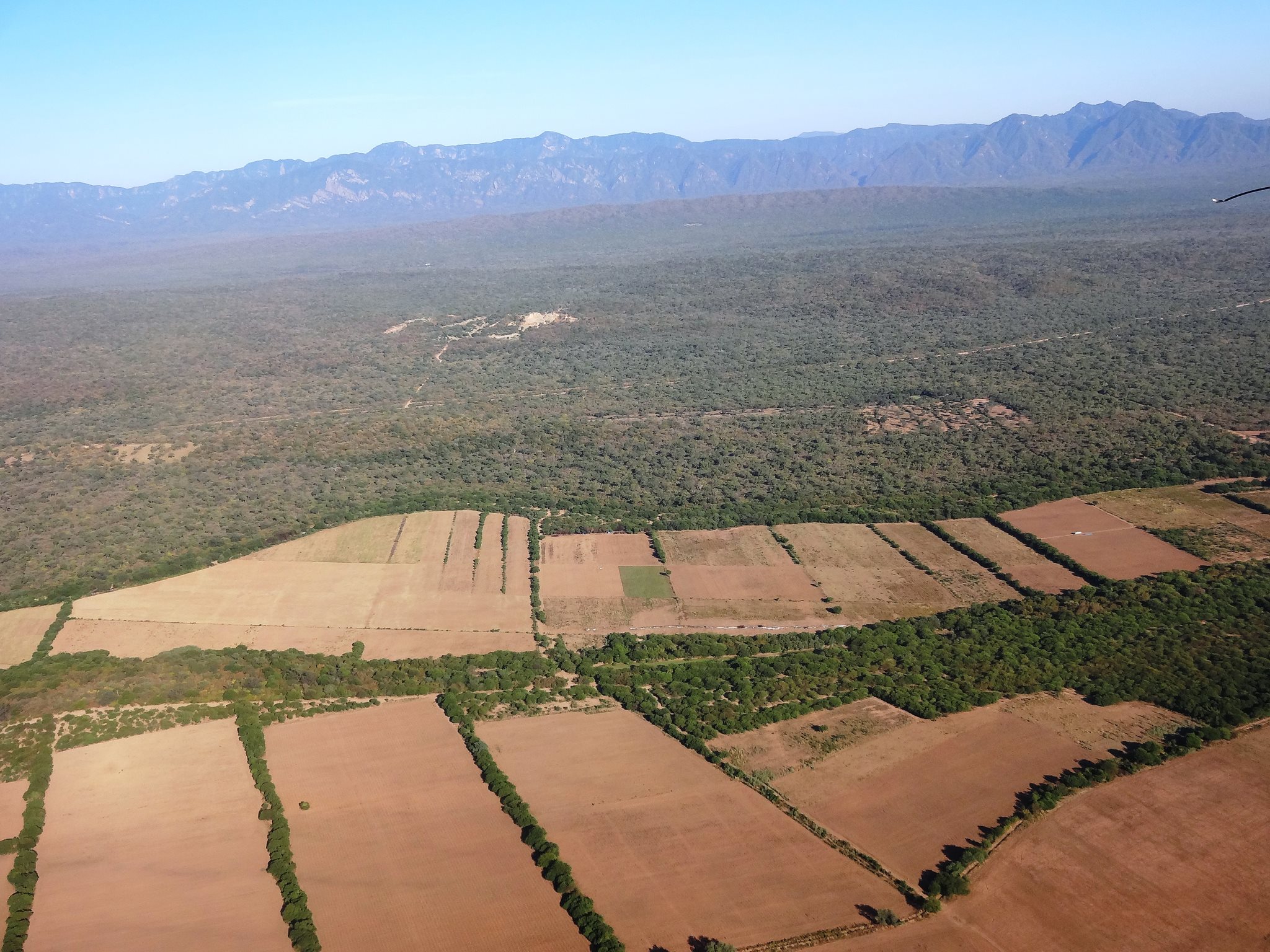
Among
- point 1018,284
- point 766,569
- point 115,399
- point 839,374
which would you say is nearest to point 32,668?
point 766,569

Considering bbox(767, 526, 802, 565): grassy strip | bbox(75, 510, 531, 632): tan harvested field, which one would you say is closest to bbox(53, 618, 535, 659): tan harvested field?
bbox(75, 510, 531, 632): tan harvested field

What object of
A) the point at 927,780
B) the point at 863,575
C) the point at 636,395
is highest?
the point at 636,395

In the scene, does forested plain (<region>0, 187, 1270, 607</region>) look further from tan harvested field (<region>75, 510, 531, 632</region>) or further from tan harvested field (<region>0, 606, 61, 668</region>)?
tan harvested field (<region>75, 510, 531, 632</region>)

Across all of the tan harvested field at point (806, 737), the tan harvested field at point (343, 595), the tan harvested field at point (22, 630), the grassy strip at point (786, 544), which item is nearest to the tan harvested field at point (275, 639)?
the tan harvested field at point (343, 595)

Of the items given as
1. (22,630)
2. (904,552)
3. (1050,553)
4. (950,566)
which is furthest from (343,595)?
(1050,553)

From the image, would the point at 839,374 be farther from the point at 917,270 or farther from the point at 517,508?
the point at 917,270

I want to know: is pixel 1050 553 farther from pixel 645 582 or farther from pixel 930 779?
pixel 930 779
